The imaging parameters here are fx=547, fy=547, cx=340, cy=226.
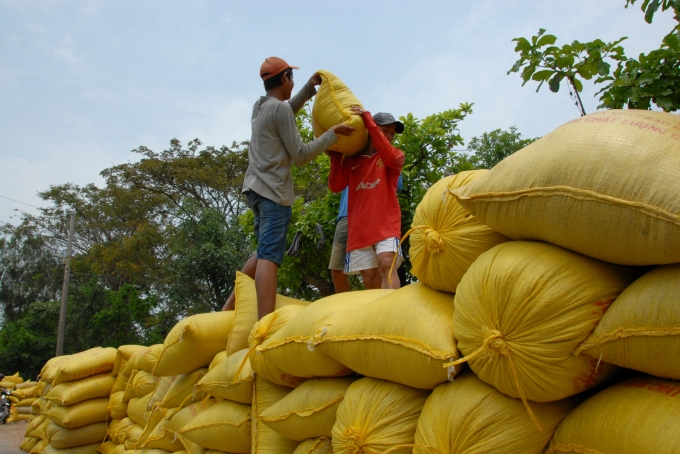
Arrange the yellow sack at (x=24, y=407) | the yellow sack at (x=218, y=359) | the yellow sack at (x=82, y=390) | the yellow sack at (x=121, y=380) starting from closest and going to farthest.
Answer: the yellow sack at (x=218, y=359)
the yellow sack at (x=121, y=380)
the yellow sack at (x=82, y=390)
the yellow sack at (x=24, y=407)

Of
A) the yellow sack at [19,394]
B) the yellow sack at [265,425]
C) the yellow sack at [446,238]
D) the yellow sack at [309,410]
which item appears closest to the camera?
the yellow sack at [446,238]

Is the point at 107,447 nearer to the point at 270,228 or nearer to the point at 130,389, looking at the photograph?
the point at 130,389

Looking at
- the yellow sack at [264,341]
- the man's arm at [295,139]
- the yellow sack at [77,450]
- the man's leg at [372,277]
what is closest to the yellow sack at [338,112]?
the man's arm at [295,139]

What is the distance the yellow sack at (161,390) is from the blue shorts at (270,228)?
1.33m

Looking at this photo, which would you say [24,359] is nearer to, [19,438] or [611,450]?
[19,438]

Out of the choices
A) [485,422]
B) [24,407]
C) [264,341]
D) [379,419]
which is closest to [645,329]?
[485,422]

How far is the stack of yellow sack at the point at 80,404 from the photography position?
5.13 metres

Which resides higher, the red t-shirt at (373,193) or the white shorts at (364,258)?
the red t-shirt at (373,193)

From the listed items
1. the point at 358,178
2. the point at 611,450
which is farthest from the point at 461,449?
the point at 358,178

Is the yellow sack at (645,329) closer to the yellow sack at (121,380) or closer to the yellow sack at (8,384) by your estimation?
the yellow sack at (121,380)

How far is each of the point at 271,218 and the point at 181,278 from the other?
11.5 meters

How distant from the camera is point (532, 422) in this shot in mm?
1254

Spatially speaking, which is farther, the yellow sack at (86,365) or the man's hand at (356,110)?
the yellow sack at (86,365)

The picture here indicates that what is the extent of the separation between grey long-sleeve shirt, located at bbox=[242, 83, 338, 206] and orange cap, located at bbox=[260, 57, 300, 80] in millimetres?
191
